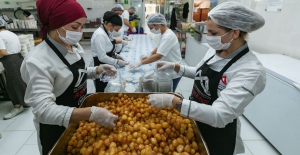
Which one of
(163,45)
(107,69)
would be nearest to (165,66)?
(107,69)

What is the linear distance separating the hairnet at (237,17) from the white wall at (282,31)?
1928mm

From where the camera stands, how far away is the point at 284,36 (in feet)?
8.59

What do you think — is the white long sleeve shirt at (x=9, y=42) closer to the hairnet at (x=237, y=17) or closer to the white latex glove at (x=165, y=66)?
the white latex glove at (x=165, y=66)

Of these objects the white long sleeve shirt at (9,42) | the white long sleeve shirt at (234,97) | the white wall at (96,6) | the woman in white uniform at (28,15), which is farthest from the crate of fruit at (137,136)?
the white wall at (96,6)

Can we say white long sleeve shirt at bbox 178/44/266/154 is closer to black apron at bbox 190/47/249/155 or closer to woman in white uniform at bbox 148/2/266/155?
woman in white uniform at bbox 148/2/266/155

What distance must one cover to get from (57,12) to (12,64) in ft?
8.37

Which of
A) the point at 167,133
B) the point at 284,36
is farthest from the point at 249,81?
the point at 284,36

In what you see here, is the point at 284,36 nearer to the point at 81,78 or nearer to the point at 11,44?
the point at 81,78

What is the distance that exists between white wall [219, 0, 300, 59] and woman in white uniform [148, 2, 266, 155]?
6.33ft

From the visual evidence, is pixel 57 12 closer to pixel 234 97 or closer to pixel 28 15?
pixel 234 97


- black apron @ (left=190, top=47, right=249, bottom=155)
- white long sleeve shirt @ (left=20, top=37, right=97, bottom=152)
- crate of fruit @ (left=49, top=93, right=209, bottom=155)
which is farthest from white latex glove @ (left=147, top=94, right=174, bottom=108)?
white long sleeve shirt @ (left=20, top=37, right=97, bottom=152)

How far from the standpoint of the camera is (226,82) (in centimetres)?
112

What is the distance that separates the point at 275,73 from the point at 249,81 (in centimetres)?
156

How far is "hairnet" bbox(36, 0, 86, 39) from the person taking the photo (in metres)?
1.09
